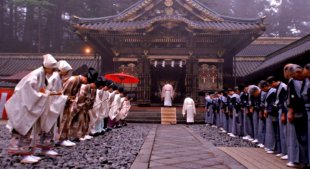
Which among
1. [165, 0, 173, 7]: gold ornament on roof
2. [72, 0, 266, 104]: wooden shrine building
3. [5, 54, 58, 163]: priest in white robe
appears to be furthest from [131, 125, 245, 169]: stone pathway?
[165, 0, 173, 7]: gold ornament on roof

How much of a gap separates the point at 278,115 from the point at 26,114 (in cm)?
510

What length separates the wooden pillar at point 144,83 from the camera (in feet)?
64.8

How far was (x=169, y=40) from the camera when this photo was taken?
2075 cm

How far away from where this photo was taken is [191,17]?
21344 millimetres

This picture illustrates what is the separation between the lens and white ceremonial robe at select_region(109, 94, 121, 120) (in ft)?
43.7

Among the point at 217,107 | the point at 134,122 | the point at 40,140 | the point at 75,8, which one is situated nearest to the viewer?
the point at 40,140

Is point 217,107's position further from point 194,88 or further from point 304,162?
point 304,162

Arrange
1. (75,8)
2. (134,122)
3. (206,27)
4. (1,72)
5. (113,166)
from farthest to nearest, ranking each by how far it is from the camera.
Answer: (75,8) → (1,72) → (206,27) → (134,122) → (113,166)

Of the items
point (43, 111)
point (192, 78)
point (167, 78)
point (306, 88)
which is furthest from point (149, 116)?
point (306, 88)

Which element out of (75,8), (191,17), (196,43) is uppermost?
(75,8)

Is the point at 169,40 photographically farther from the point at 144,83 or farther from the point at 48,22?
the point at 48,22

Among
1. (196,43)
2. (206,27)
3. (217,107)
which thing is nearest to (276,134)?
(217,107)

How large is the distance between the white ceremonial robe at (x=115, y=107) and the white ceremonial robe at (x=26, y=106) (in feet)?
24.9

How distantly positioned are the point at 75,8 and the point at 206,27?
72.1 feet
